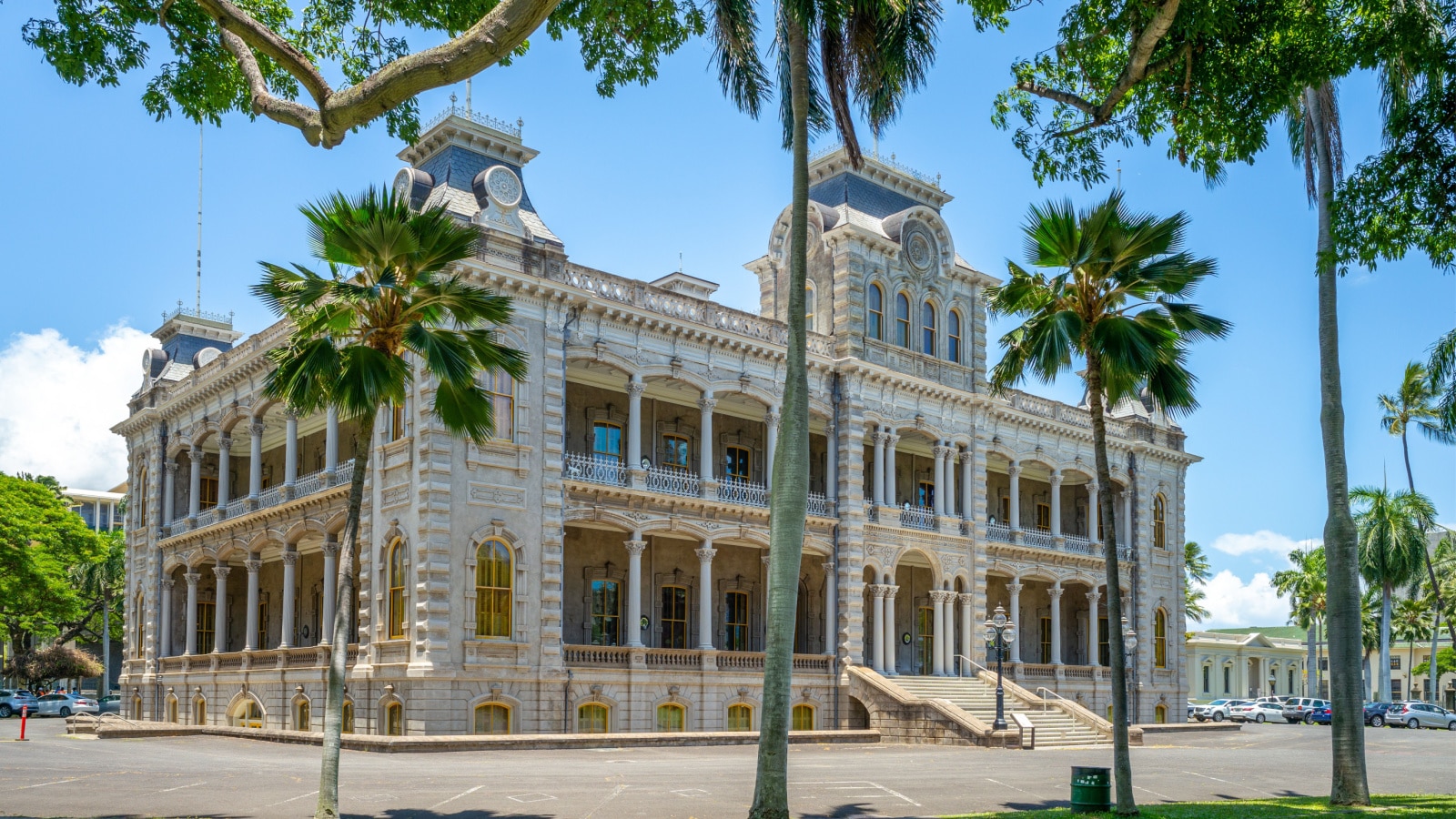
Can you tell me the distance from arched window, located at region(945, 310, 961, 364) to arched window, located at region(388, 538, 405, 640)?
1934 cm

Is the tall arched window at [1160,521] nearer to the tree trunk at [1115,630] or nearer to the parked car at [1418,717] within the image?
the parked car at [1418,717]

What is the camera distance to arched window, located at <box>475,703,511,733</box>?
30578 millimetres

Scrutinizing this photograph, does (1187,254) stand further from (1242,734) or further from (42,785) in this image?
(1242,734)

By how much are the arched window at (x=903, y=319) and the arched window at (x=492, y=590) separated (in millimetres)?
15222

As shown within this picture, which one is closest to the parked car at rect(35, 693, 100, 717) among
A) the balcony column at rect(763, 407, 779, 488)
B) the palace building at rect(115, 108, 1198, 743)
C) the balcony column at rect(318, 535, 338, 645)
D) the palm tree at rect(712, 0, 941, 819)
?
the palace building at rect(115, 108, 1198, 743)

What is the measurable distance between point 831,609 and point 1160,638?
1910 centimetres

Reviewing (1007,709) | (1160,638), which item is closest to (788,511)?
(1007,709)

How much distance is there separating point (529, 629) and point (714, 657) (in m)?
5.99

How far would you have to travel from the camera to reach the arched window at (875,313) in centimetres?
4000

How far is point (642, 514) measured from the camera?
34.6 metres

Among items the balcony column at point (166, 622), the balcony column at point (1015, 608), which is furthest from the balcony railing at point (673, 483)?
the balcony column at point (166, 622)

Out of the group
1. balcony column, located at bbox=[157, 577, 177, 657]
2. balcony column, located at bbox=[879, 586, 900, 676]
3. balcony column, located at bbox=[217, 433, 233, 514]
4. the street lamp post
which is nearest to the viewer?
the street lamp post

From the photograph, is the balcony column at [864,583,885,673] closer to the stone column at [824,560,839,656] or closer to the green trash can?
the stone column at [824,560,839,656]

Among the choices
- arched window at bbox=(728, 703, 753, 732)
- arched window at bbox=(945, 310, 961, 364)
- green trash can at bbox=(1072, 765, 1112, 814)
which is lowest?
arched window at bbox=(728, 703, 753, 732)
